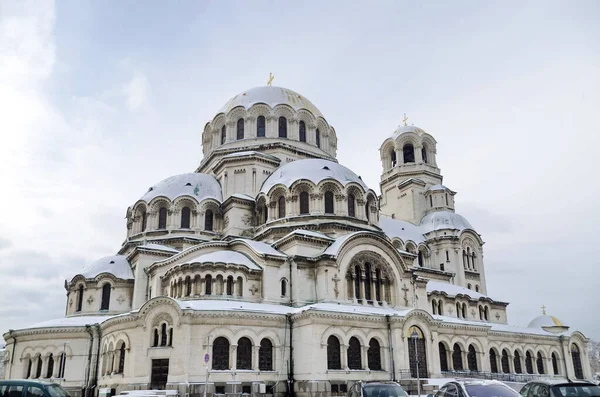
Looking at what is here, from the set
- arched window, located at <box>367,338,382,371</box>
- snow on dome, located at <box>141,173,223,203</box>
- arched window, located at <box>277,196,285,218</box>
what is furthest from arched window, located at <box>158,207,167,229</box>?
arched window, located at <box>367,338,382,371</box>

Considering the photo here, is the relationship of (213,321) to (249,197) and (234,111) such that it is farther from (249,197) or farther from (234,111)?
(234,111)

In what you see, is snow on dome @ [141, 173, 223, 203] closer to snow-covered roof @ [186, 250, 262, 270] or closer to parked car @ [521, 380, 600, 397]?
snow-covered roof @ [186, 250, 262, 270]

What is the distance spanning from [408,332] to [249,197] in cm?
1474

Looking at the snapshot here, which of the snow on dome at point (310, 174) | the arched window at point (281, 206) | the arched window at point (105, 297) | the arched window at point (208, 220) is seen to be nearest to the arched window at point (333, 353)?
the arched window at point (281, 206)

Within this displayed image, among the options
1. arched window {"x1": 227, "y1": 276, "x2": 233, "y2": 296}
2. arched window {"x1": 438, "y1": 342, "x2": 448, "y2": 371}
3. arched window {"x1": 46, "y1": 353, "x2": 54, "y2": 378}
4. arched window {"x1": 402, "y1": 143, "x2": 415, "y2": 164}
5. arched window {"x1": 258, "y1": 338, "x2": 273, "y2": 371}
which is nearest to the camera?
arched window {"x1": 258, "y1": 338, "x2": 273, "y2": 371}

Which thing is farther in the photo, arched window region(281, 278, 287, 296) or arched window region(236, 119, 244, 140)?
arched window region(236, 119, 244, 140)

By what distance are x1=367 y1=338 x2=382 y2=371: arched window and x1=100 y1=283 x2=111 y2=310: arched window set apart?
58.0ft

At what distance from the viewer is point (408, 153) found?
52.2m

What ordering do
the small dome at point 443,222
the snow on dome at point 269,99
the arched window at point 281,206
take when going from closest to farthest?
the arched window at point 281,206, the snow on dome at point 269,99, the small dome at point 443,222

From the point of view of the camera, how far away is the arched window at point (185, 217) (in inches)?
1435

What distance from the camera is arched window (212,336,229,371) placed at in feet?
83.1

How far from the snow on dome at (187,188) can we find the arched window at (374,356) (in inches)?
622

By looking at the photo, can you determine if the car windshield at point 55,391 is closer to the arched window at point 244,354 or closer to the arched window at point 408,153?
the arched window at point 244,354

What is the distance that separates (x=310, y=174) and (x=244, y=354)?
1305 centimetres
